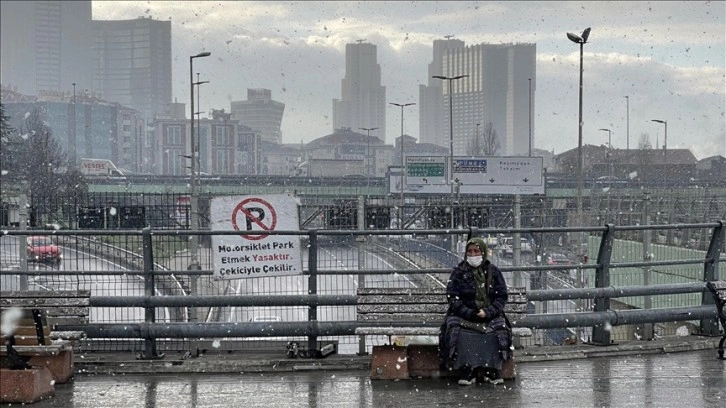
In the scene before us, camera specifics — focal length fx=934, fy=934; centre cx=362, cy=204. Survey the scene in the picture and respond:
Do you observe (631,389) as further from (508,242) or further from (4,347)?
(508,242)

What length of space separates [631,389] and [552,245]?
10489 millimetres

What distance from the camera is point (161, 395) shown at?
9500 millimetres

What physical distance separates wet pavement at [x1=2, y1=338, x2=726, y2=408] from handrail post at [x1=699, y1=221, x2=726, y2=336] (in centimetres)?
99

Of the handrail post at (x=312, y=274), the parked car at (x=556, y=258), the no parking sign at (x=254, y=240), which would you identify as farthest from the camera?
the parked car at (x=556, y=258)

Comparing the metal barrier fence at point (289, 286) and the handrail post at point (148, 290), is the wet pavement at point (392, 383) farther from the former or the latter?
the metal barrier fence at point (289, 286)

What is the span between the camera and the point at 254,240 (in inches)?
440

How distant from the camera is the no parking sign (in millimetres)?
11133

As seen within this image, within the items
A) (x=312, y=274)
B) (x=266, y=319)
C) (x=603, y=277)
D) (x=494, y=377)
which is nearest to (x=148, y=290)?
(x=266, y=319)

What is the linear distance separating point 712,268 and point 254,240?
6001mm

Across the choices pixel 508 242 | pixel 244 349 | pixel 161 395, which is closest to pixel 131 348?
pixel 244 349

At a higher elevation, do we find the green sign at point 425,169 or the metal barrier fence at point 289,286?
the green sign at point 425,169

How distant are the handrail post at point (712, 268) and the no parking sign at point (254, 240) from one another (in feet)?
17.6

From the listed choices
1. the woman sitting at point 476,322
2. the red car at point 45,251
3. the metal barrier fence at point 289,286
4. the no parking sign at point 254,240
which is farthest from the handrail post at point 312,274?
the red car at point 45,251

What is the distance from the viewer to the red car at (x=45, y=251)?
13148mm
